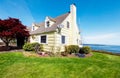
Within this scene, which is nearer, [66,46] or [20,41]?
[66,46]

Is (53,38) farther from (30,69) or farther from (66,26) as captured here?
(30,69)

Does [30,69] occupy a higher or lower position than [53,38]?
lower

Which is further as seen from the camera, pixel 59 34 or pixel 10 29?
pixel 10 29

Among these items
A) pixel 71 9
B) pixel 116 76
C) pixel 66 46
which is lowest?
pixel 116 76

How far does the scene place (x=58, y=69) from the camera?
834cm

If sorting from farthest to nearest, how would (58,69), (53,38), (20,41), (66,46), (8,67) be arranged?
(20,41)
(66,46)
(53,38)
(8,67)
(58,69)

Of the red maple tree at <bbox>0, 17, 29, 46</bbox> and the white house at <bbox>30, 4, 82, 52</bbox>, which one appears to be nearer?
the white house at <bbox>30, 4, 82, 52</bbox>

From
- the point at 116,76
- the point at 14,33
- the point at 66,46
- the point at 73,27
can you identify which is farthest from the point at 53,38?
the point at 116,76

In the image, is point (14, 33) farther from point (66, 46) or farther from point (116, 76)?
point (116, 76)

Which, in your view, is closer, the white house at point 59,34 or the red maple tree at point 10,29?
the white house at point 59,34

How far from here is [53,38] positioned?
16391mm

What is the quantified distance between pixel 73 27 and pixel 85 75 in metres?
12.5

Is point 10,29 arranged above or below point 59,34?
above

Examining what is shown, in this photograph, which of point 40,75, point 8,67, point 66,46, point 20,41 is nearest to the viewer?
point 40,75
